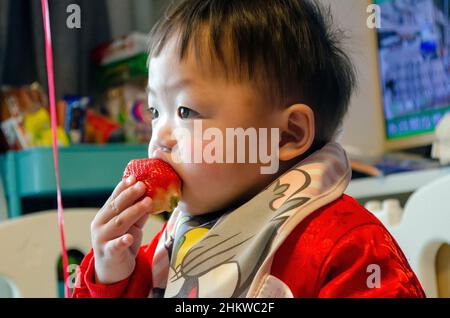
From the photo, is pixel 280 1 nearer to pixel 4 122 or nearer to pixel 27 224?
pixel 27 224

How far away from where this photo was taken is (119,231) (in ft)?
1.59

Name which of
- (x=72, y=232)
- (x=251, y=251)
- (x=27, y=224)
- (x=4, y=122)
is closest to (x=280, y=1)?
(x=251, y=251)

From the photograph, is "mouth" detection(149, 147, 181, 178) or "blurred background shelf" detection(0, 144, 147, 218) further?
"blurred background shelf" detection(0, 144, 147, 218)

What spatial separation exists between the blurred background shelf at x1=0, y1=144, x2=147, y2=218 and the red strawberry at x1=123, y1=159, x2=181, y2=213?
0.04 meters

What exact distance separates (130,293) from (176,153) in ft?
0.46

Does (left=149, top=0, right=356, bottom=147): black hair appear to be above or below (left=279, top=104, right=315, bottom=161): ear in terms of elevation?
above

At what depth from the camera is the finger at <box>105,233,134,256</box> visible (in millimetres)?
482

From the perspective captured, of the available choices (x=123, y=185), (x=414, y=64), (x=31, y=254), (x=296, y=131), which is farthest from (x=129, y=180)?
(x=31, y=254)

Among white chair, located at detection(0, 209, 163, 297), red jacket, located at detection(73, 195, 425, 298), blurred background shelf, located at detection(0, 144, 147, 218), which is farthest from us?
white chair, located at detection(0, 209, 163, 297)

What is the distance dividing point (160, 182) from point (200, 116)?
54 millimetres

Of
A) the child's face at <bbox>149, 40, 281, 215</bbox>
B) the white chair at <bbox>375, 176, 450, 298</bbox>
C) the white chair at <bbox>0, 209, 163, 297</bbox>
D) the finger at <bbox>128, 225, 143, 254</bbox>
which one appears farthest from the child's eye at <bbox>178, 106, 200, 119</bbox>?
the white chair at <bbox>0, 209, 163, 297</bbox>

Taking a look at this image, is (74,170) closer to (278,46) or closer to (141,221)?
(141,221)

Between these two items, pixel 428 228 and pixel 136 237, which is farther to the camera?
pixel 428 228

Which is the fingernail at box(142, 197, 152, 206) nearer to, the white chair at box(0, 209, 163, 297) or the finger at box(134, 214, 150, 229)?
the finger at box(134, 214, 150, 229)
